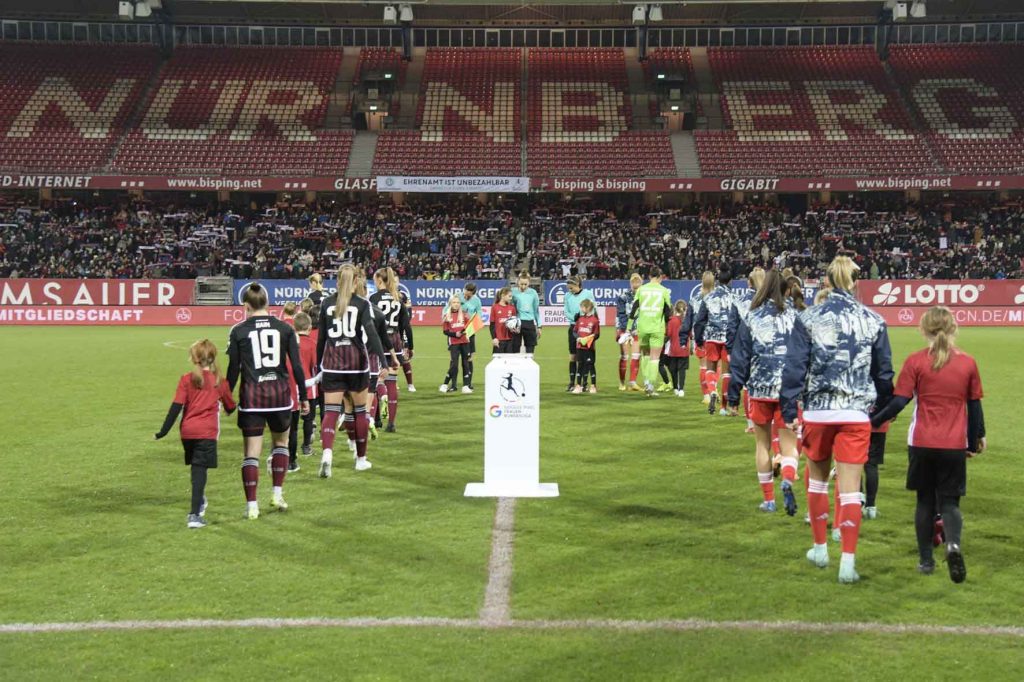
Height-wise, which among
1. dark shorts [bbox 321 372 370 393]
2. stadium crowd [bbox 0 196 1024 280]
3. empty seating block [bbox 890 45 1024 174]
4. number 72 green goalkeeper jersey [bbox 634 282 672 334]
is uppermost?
empty seating block [bbox 890 45 1024 174]

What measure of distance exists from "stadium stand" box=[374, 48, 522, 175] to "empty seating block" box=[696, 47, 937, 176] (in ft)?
34.1

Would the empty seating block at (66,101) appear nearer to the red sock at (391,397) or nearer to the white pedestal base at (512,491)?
the red sock at (391,397)

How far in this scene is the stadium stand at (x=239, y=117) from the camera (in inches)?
2042

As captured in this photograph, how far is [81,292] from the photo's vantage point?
1631 inches

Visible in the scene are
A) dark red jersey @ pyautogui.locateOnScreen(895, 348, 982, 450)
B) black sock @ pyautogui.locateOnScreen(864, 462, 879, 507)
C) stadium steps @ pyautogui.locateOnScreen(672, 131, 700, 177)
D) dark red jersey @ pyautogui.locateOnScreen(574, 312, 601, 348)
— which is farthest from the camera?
stadium steps @ pyautogui.locateOnScreen(672, 131, 700, 177)

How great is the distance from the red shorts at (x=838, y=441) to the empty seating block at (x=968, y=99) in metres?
46.4

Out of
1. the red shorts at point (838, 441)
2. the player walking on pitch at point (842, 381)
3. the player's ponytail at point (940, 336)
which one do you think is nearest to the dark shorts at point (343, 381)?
the player walking on pitch at point (842, 381)

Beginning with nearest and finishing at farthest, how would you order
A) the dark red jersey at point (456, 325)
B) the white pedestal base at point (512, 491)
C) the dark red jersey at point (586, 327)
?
the white pedestal base at point (512, 491)
the dark red jersey at point (586, 327)
the dark red jersey at point (456, 325)

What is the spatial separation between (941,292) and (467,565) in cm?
3719

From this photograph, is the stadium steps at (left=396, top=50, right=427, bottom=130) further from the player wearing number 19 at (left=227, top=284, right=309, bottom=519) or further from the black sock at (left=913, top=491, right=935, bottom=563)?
the black sock at (left=913, top=491, right=935, bottom=563)

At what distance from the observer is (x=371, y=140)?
54812mm

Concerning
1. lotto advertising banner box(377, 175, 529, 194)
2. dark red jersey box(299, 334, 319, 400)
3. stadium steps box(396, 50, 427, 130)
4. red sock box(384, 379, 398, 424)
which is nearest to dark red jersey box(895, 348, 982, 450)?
dark red jersey box(299, 334, 319, 400)

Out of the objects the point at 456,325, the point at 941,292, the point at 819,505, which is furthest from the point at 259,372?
the point at 941,292

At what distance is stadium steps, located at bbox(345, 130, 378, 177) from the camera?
2030 inches
